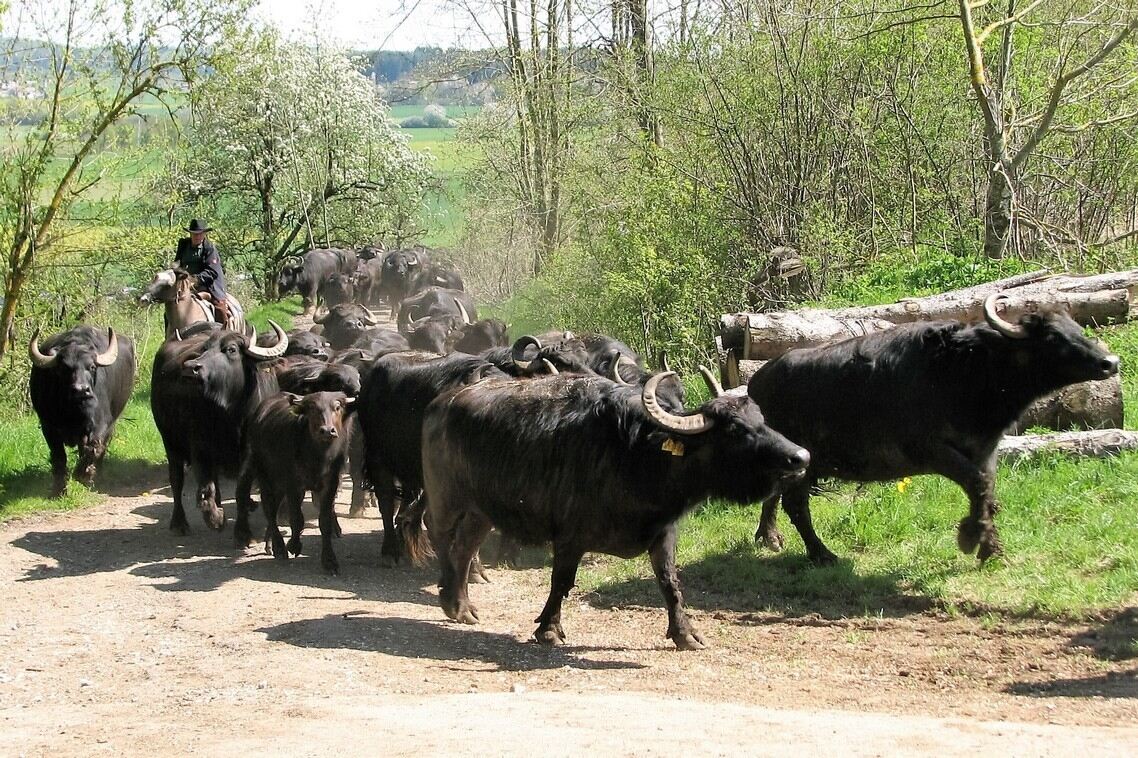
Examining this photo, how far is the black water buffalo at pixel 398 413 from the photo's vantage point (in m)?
11.0

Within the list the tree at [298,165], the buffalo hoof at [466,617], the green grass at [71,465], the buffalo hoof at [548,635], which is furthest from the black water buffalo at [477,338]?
the tree at [298,165]

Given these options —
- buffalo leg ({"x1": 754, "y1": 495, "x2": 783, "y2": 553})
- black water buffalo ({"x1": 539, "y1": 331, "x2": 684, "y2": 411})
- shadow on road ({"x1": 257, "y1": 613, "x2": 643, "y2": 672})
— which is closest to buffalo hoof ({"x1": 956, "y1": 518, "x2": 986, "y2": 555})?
buffalo leg ({"x1": 754, "y1": 495, "x2": 783, "y2": 553})

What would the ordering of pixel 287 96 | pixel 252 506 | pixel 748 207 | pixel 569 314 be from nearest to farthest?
1. pixel 252 506
2. pixel 748 207
3. pixel 569 314
4. pixel 287 96

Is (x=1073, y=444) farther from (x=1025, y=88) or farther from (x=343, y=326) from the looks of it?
(x=343, y=326)

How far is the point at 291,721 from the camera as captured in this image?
6.57 metres

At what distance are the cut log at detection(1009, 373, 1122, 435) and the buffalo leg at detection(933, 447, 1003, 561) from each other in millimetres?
2107

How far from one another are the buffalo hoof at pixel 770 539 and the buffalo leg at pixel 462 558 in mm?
2828

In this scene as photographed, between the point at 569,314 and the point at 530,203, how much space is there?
33.3 feet

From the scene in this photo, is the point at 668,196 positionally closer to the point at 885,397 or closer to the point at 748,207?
the point at 748,207

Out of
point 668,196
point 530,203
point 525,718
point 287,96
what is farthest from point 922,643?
point 287,96

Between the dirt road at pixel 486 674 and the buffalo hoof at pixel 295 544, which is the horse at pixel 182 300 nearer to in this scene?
the dirt road at pixel 486 674

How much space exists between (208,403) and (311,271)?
779 inches

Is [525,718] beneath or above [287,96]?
beneath

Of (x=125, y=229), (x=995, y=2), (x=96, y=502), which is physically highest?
(x=995, y=2)
